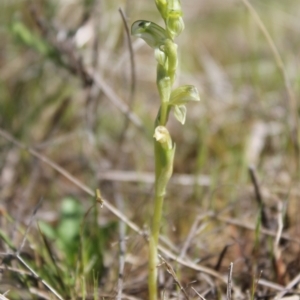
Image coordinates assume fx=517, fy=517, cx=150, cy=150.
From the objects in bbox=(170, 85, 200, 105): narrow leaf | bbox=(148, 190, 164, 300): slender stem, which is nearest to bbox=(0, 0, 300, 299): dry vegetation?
bbox=(148, 190, 164, 300): slender stem

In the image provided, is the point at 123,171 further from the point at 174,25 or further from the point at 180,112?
the point at 174,25

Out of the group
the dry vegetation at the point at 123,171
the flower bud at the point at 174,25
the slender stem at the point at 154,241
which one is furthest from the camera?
the dry vegetation at the point at 123,171

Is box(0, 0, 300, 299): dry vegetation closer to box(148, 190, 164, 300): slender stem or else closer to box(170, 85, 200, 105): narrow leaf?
box(148, 190, 164, 300): slender stem

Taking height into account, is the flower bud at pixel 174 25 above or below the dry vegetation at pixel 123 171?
above

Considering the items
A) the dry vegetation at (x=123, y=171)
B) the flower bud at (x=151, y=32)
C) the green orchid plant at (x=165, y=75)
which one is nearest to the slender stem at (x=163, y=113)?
the green orchid plant at (x=165, y=75)

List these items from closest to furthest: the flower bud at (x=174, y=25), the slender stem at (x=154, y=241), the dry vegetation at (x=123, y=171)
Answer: the flower bud at (x=174, y=25)
the slender stem at (x=154, y=241)
the dry vegetation at (x=123, y=171)

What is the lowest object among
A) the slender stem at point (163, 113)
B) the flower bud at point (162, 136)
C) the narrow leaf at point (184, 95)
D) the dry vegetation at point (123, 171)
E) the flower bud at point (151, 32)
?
the dry vegetation at point (123, 171)

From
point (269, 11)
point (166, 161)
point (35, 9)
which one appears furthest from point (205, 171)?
point (269, 11)

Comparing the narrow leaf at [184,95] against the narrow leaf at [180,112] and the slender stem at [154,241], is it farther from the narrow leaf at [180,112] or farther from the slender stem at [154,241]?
the slender stem at [154,241]

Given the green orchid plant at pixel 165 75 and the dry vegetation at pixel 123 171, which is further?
the dry vegetation at pixel 123 171
